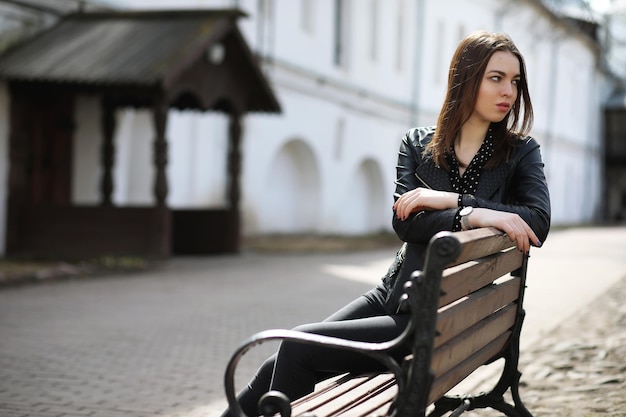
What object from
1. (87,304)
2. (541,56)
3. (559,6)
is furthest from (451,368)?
(541,56)

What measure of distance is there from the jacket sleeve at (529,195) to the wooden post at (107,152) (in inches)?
515

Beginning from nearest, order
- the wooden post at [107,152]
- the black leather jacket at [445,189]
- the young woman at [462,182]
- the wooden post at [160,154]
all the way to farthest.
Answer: the young woman at [462,182] < the black leather jacket at [445,189] < the wooden post at [160,154] < the wooden post at [107,152]

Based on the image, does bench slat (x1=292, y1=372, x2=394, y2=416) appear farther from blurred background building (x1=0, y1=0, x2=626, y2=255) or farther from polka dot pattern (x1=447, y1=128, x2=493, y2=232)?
blurred background building (x1=0, y1=0, x2=626, y2=255)

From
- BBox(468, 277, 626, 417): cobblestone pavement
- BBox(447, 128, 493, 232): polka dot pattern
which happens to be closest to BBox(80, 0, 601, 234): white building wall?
BBox(468, 277, 626, 417): cobblestone pavement

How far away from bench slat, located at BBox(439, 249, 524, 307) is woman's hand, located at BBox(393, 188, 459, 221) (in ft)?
0.80

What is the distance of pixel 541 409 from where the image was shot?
17.3ft

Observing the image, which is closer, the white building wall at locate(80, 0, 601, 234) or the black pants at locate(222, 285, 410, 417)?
the black pants at locate(222, 285, 410, 417)

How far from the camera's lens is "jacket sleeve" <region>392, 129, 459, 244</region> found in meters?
3.62

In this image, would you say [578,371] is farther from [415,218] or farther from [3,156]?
[3,156]


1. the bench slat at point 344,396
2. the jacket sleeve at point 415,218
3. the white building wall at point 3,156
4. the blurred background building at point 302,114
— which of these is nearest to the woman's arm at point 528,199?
the jacket sleeve at point 415,218

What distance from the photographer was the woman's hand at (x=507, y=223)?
142 inches

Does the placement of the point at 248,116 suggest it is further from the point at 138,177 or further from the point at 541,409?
the point at 541,409

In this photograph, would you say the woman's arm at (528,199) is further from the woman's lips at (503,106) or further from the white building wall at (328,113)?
the white building wall at (328,113)

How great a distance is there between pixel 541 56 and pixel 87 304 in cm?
3509
